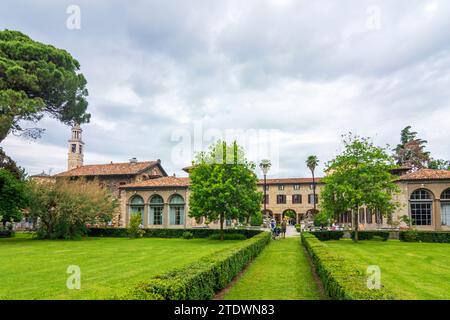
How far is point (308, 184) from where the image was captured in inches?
2260

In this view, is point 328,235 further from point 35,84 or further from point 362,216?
point 35,84

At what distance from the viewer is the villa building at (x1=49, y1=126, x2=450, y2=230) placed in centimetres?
3331

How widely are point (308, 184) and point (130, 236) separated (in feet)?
107

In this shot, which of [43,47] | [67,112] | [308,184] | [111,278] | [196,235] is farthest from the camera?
[308,184]

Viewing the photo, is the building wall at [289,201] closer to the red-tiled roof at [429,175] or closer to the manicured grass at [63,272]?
the red-tiled roof at [429,175]

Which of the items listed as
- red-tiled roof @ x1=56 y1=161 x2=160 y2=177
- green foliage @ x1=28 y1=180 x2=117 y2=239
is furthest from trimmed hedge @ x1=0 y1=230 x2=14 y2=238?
red-tiled roof @ x1=56 y1=161 x2=160 y2=177

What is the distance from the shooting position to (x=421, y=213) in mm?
33781

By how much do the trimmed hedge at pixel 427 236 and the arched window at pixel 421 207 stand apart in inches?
235

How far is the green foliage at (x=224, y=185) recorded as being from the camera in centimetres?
2756

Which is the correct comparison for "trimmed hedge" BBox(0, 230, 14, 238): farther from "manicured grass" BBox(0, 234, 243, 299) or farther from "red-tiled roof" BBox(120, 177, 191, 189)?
"manicured grass" BBox(0, 234, 243, 299)

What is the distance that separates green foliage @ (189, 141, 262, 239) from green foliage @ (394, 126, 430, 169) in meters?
38.7

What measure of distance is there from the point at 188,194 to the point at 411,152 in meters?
41.2
